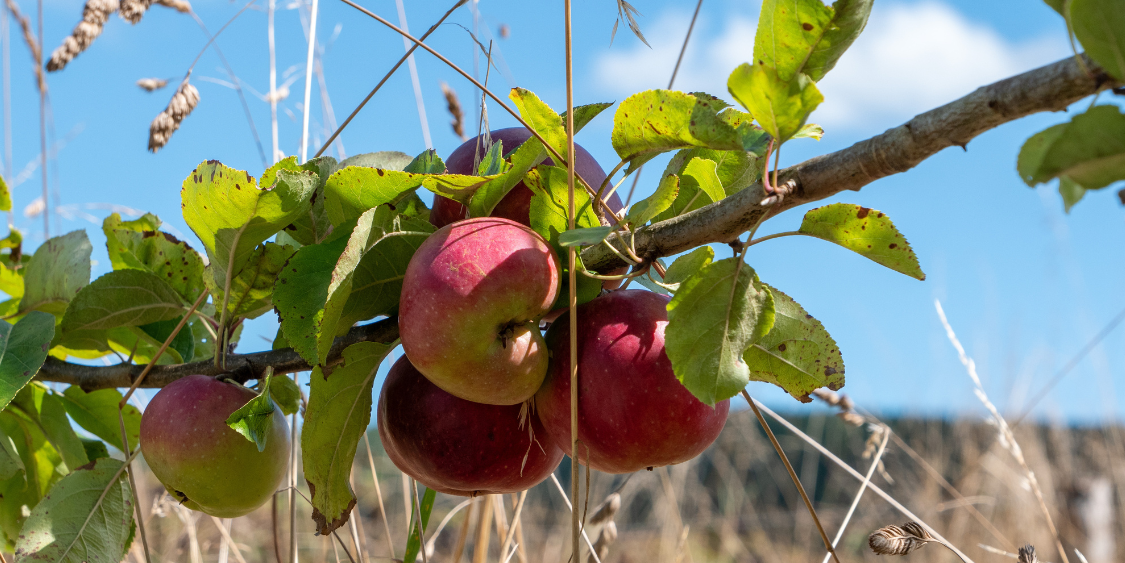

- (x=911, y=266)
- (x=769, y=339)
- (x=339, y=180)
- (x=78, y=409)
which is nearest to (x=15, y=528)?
(x=78, y=409)

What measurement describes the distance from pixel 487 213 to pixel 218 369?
295 millimetres

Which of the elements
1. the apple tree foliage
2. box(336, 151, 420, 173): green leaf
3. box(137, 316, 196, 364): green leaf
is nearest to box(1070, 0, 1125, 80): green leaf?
the apple tree foliage

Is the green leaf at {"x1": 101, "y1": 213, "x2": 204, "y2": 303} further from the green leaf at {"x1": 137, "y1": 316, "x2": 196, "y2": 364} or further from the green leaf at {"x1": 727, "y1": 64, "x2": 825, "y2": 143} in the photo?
the green leaf at {"x1": 727, "y1": 64, "x2": 825, "y2": 143}

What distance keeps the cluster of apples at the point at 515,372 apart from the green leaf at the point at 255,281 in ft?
0.47

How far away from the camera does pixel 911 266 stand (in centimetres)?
48

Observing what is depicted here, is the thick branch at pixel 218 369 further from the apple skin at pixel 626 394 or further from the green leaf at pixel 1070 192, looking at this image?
the green leaf at pixel 1070 192

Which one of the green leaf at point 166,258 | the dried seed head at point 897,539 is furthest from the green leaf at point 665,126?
the green leaf at point 166,258

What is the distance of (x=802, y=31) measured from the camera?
1.42 feet

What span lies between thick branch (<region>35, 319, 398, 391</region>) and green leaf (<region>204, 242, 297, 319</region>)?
0.15 ft

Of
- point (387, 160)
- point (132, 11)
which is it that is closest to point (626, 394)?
point (387, 160)

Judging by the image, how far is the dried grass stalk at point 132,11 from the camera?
109 centimetres

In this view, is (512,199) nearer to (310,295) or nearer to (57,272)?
(310,295)

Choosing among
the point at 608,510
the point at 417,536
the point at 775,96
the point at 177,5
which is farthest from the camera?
the point at 177,5

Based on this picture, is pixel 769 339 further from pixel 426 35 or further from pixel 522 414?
pixel 426 35
